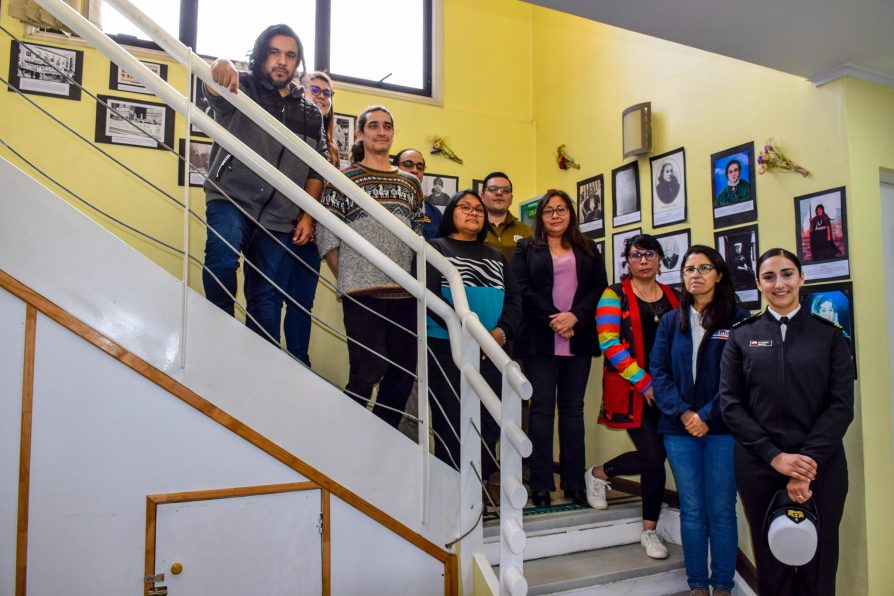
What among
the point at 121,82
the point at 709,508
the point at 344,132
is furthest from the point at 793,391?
the point at 121,82

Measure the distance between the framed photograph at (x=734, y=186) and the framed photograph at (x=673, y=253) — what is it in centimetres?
20

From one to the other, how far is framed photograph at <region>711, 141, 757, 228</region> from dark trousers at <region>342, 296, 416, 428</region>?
1622 mm

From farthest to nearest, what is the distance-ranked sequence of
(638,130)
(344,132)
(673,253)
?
(344,132) < (638,130) < (673,253)

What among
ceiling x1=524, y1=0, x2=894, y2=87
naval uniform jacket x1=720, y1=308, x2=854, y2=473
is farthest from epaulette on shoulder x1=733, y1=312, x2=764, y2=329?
ceiling x1=524, y1=0, x2=894, y2=87

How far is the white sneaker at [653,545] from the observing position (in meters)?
2.60

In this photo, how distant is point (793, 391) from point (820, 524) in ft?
1.44

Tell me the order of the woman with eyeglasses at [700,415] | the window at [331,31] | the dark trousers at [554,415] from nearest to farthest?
the woman with eyeglasses at [700,415] < the dark trousers at [554,415] < the window at [331,31]

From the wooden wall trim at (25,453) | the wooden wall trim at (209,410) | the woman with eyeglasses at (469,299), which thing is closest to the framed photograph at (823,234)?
the woman with eyeglasses at (469,299)

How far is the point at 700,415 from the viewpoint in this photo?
7.91ft

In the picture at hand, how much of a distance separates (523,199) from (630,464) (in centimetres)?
234

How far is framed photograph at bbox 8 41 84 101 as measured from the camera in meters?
3.31

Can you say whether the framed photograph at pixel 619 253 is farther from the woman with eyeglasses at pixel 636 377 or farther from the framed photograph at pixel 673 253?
the woman with eyeglasses at pixel 636 377

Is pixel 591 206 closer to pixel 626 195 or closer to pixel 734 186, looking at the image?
pixel 626 195

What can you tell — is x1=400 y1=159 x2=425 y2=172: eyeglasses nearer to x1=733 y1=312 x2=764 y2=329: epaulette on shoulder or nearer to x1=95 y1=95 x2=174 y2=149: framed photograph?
x1=95 y1=95 x2=174 y2=149: framed photograph
